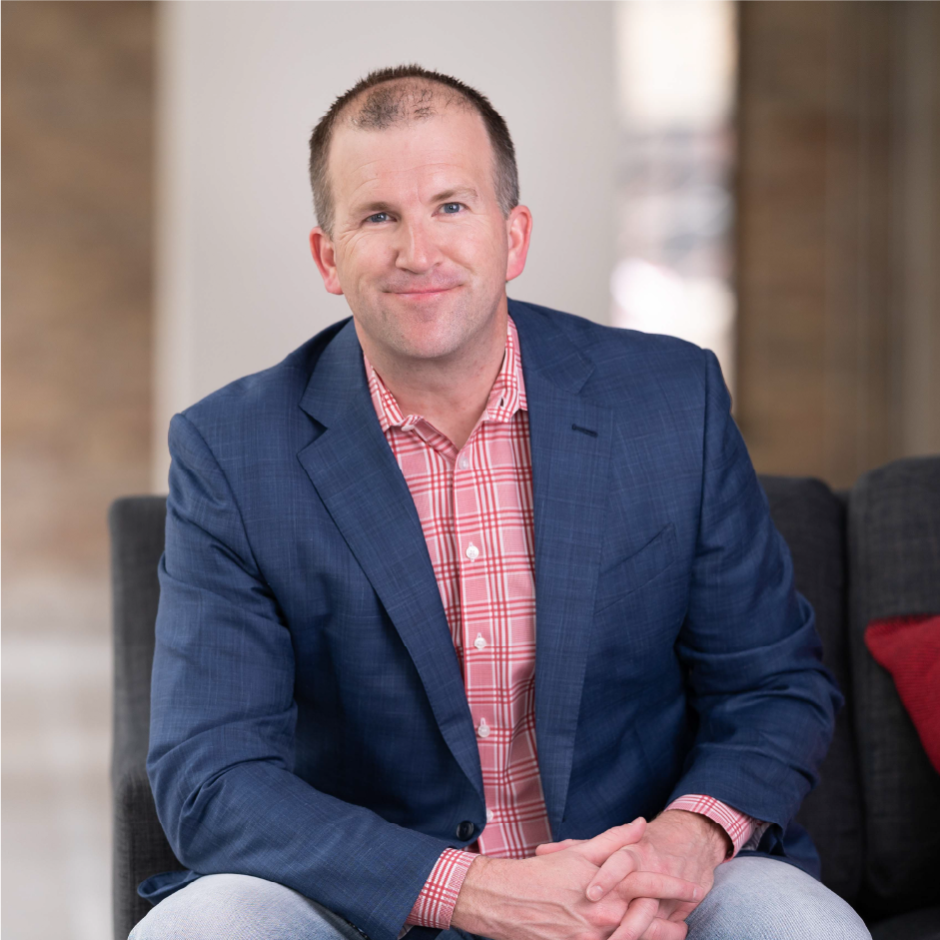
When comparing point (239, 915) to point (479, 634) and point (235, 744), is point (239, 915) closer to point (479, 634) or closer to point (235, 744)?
point (235, 744)

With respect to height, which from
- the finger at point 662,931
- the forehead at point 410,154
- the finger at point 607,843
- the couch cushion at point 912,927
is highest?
the forehead at point 410,154

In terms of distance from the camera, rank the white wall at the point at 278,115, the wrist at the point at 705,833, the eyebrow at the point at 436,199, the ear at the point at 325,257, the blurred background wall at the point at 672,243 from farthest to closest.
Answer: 1. the blurred background wall at the point at 672,243
2. the white wall at the point at 278,115
3. the ear at the point at 325,257
4. the eyebrow at the point at 436,199
5. the wrist at the point at 705,833

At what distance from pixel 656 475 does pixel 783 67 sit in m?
4.30

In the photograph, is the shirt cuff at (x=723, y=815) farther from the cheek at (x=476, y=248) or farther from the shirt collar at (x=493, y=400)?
the cheek at (x=476, y=248)

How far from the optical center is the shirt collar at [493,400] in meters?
1.36

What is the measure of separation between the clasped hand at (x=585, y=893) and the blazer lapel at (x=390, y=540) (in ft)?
0.54

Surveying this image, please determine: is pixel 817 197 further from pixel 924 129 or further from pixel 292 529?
pixel 292 529

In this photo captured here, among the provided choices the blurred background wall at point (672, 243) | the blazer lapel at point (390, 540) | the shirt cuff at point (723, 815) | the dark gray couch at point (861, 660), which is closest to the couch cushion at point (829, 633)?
the dark gray couch at point (861, 660)

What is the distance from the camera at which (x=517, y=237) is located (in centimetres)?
144

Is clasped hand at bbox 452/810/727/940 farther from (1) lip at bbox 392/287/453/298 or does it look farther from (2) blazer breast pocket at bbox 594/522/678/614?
(1) lip at bbox 392/287/453/298

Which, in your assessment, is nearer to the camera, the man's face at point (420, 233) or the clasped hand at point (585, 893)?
the clasped hand at point (585, 893)

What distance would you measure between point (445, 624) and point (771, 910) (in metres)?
0.45

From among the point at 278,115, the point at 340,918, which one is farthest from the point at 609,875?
the point at 278,115

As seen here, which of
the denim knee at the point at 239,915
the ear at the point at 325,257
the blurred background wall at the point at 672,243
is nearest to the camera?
the denim knee at the point at 239,915
